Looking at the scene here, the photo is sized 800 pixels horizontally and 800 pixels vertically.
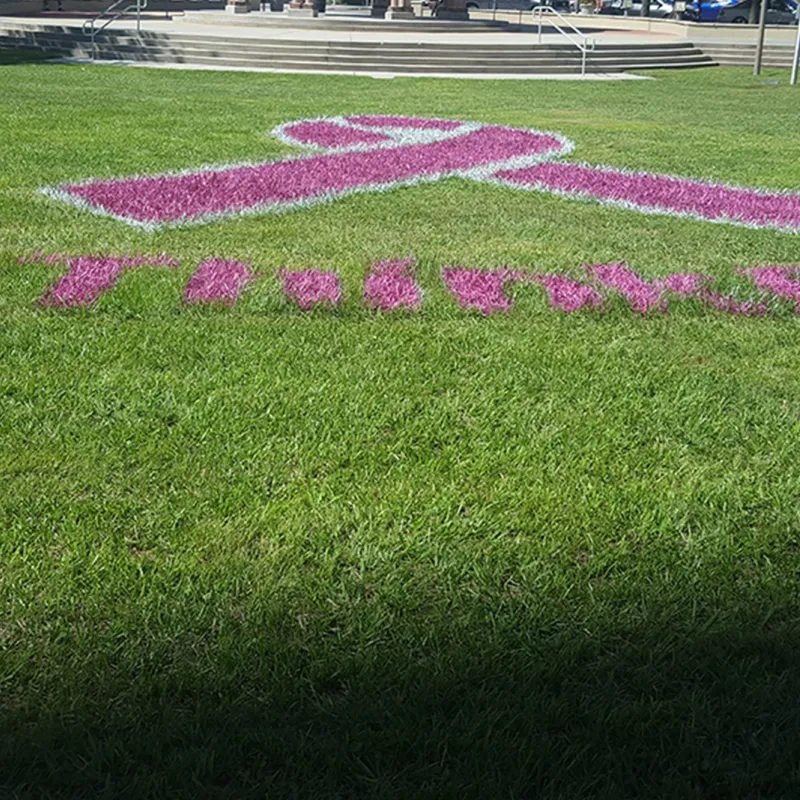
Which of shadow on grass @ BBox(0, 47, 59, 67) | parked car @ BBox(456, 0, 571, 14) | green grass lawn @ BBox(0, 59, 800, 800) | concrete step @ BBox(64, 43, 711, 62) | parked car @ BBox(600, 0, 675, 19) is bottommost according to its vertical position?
parked car @ BBox(600, 0, 675, 19)

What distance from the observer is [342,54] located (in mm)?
26312

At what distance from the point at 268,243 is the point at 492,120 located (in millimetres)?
8392

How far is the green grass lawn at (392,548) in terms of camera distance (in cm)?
250

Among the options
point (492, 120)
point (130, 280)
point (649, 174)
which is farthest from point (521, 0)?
point (130, 280)

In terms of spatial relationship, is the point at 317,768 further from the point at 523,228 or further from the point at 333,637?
the point at 523,228

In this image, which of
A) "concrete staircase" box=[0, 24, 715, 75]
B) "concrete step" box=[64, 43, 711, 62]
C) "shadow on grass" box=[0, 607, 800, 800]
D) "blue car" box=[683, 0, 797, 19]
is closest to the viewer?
"shadow on grass" box=[0, 607, 800, 800]

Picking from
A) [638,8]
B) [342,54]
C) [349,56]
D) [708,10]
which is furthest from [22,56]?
[638,8]

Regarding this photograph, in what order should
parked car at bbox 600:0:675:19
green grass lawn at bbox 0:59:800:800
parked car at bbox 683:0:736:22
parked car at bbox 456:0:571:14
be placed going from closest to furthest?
green grass lawn at bbox 0:59:800:800 → parked car at bbox 683:0:736:22 → parked car at bbox 600:0:675:19 → parked car at bbox 456:0:571:14

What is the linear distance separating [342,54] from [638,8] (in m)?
43.0

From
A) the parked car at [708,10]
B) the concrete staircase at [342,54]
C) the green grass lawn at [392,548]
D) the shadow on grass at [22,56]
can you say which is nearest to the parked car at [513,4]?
the parked car at [708,10]

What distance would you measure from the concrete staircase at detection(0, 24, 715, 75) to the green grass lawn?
20.0 meters

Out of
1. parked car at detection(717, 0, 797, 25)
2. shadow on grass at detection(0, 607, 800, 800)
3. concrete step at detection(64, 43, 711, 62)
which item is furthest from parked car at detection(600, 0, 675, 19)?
shadow on grass at detection(0, 607, 800, 800)

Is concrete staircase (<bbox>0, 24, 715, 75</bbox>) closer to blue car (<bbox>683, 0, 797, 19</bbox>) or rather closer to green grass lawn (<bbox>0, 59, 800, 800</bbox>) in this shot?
blue car (<bbox>683, 0, 797, 19</bbox>)

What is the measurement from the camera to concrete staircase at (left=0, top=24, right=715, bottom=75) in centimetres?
2572
